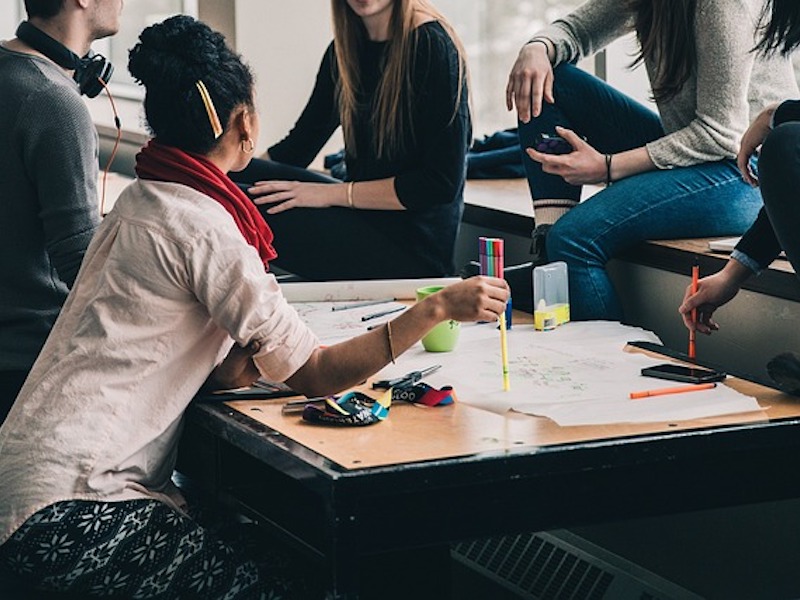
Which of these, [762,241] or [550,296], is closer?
[762,241]

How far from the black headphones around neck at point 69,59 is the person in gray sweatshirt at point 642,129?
79 centimetres

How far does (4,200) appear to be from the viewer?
2193 millimetres

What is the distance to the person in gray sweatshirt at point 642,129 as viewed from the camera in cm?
245

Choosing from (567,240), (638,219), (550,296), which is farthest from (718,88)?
(550,296)

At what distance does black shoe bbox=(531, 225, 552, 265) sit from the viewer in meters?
2.63

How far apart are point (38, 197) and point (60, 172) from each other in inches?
2.5

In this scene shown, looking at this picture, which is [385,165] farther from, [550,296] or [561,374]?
[561,374]

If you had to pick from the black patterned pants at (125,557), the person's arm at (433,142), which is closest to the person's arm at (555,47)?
the person's arm at (433,142)

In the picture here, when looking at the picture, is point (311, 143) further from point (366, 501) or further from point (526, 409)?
point (366, 501)

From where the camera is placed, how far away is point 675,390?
5.96 ft

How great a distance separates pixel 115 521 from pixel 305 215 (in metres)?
1.43

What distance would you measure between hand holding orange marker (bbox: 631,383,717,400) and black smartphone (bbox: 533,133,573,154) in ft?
2.75

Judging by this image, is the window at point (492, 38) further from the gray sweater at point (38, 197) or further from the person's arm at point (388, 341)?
the person's arm at point (388, 341)

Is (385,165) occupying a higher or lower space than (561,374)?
higher
